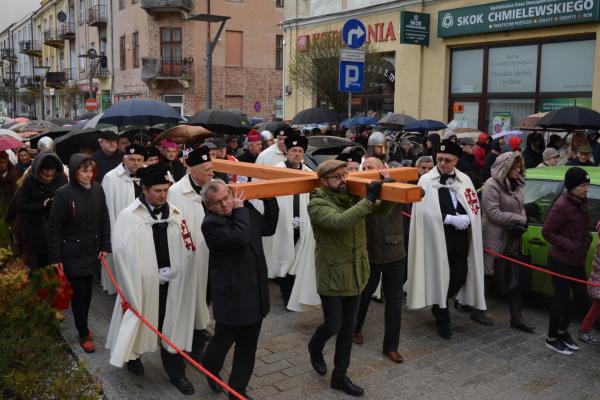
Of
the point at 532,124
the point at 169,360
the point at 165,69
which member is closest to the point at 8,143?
the point at 169,360

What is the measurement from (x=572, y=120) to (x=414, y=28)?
8.91 m

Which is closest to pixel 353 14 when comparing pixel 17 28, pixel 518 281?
pixel 518 281

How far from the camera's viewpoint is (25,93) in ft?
211

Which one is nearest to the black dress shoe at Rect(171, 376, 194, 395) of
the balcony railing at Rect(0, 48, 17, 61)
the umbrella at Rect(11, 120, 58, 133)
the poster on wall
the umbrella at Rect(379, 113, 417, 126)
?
the umbrella at Rect(379, 113, 417, 126)

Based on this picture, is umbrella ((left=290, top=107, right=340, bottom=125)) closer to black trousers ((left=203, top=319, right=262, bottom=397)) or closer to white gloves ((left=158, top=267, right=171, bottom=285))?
white gloves ((left=158, top=267, right=171, bottom=285))

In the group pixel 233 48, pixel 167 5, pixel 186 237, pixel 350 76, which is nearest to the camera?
pixel 186 237

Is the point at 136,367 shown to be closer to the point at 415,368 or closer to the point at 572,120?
the point at 415,368

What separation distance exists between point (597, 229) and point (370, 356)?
2.47 meters

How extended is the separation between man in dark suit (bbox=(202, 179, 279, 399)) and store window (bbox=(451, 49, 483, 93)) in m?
14.9

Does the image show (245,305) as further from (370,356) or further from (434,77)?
(434,77)

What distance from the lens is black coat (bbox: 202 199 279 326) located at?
4.29 m

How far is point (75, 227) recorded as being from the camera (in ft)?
18.6

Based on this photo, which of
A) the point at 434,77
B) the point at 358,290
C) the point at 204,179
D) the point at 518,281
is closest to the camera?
the point at 358,290

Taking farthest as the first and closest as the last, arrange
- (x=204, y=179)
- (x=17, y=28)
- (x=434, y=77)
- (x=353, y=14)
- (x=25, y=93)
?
(x=17, y=28), (x=25, y=93), (x=353, y=14), (x=434, y=77), (x=204, y=179)
